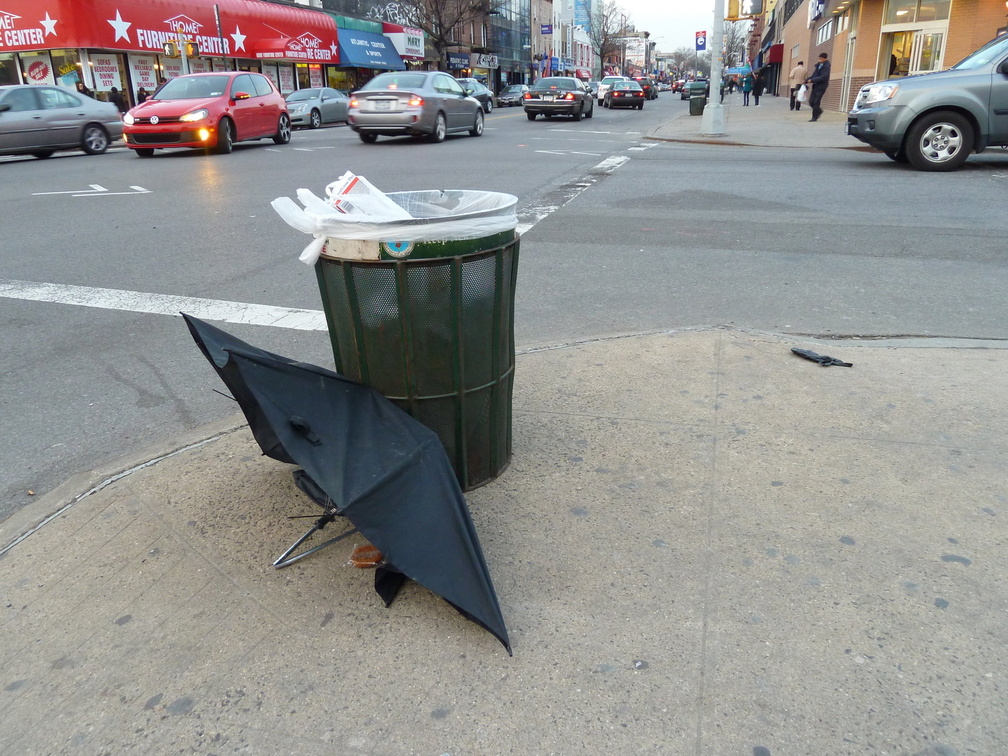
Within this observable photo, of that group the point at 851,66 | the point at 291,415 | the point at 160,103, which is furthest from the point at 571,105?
the point at 291,415

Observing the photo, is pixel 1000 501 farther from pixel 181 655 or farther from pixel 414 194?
pixel 181 655

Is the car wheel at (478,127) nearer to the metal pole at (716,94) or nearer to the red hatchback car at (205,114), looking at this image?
the red hatchback car at (205,114)

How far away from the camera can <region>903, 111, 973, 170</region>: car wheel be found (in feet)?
39.9

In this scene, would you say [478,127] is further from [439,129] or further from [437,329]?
[437,329]

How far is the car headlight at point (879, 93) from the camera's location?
1212 cm

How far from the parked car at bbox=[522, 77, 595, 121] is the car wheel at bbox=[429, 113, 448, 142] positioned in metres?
10.3

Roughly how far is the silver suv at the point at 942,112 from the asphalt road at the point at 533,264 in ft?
1.49

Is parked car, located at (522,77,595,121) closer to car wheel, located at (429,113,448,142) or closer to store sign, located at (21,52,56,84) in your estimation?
car wheel, located at (429,113,448,142)

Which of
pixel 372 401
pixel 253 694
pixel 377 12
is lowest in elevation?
pixel 253 694

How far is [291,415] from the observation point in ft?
8.80

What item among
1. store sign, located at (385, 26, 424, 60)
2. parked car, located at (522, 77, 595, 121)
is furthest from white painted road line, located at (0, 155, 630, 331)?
store sign, located at (385, 26, 424, 60)

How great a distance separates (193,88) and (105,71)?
17.2 metres

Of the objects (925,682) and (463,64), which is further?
(463,64)

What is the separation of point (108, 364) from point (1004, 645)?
4654mm
